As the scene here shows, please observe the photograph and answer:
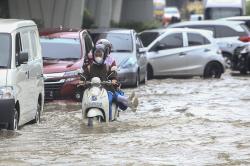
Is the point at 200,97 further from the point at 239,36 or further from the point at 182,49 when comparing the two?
the point at 239,36

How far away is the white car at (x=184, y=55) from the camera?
2489 cm

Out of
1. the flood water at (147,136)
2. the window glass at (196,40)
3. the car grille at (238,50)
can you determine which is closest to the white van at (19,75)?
the flood water at (147,136)

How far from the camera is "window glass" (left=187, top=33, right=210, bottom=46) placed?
83.9 ft

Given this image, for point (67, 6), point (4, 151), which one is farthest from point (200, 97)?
point (67, 6)

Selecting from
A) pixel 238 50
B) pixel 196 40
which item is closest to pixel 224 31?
pixel 238 50

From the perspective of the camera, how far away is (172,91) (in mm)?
20891

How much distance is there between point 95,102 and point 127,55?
8.43 metres

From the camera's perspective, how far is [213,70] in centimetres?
2584

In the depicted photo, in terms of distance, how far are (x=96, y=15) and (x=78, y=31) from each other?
86.7 feet

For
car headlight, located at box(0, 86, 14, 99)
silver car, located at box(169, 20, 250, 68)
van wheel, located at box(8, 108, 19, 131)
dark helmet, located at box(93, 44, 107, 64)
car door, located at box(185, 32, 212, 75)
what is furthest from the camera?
silver car, located at box(169, 20, 250, 68)

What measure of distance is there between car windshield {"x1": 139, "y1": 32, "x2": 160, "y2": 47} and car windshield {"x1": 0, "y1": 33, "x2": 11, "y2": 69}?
12831mm

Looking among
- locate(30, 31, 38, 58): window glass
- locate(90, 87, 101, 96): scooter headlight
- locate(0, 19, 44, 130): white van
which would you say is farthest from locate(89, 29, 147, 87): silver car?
locate(90, 87, 101, 96): scooter headlight

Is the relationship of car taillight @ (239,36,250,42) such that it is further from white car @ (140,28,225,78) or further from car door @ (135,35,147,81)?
car door @ (135,35,147,81)

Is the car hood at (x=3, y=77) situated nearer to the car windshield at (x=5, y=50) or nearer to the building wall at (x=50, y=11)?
the car windshield at (x=5, y=50)
